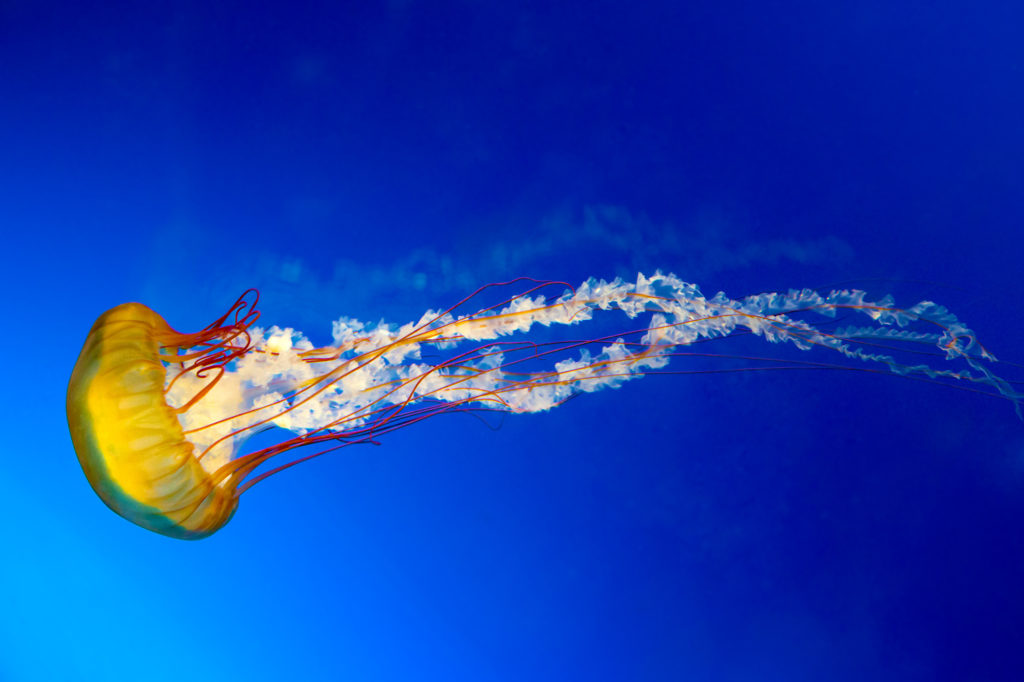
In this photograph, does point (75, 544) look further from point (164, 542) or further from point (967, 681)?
point (967, 681)

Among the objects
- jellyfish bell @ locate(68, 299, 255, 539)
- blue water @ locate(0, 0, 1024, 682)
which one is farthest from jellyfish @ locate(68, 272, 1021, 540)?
blue water @ locate(0, 0, 1024, 682)

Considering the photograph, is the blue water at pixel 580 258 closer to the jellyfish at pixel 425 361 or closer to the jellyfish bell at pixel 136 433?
the jellyfish at pixel 425 361

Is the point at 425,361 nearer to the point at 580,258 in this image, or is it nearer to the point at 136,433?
the point at 580,258

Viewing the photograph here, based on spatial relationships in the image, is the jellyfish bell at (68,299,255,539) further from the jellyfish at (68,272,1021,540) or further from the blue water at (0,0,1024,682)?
the blue water at (0,0,1024,682)

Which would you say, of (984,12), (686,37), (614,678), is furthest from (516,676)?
(984,12)

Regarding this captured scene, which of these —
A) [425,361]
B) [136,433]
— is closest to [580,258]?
[425,361]

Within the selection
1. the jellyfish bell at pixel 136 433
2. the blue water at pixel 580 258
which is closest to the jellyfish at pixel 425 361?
the jellyfish bell at pixel 136 433
